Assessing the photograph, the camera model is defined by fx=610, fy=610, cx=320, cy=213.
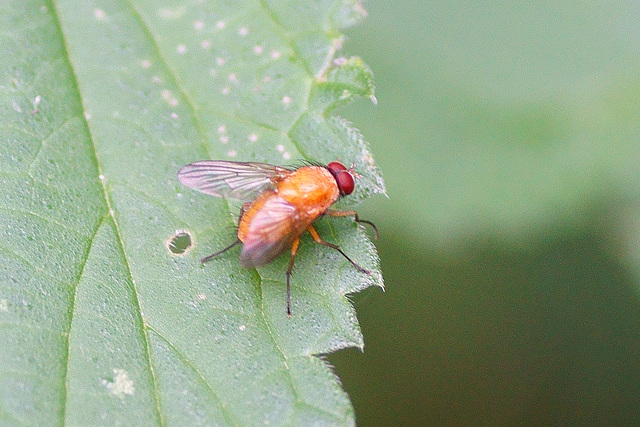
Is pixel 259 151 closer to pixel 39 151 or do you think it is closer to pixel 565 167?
pixel 39 151

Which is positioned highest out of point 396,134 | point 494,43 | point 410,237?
point 494,43

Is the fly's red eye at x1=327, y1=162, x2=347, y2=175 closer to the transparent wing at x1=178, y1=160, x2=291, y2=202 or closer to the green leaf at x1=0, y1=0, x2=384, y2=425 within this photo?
the green leaf at x1=0, y1=0, x2=384, y2=425

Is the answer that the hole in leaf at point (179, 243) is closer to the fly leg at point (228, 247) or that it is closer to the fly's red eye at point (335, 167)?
the fly leg at point (228, 247)

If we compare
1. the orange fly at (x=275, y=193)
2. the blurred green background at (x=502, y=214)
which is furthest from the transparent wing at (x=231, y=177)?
the blurred green background at (x=502, y=214)

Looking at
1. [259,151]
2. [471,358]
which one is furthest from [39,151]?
[471,358]

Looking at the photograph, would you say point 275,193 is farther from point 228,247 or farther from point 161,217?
point 161,217

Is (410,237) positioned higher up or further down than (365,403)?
higher up

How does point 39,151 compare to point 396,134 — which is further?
point 396,134

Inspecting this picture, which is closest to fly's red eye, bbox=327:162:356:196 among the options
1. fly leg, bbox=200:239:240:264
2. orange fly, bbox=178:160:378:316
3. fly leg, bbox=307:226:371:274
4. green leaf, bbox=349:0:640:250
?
orange fly, bbox=178:160:378:316
